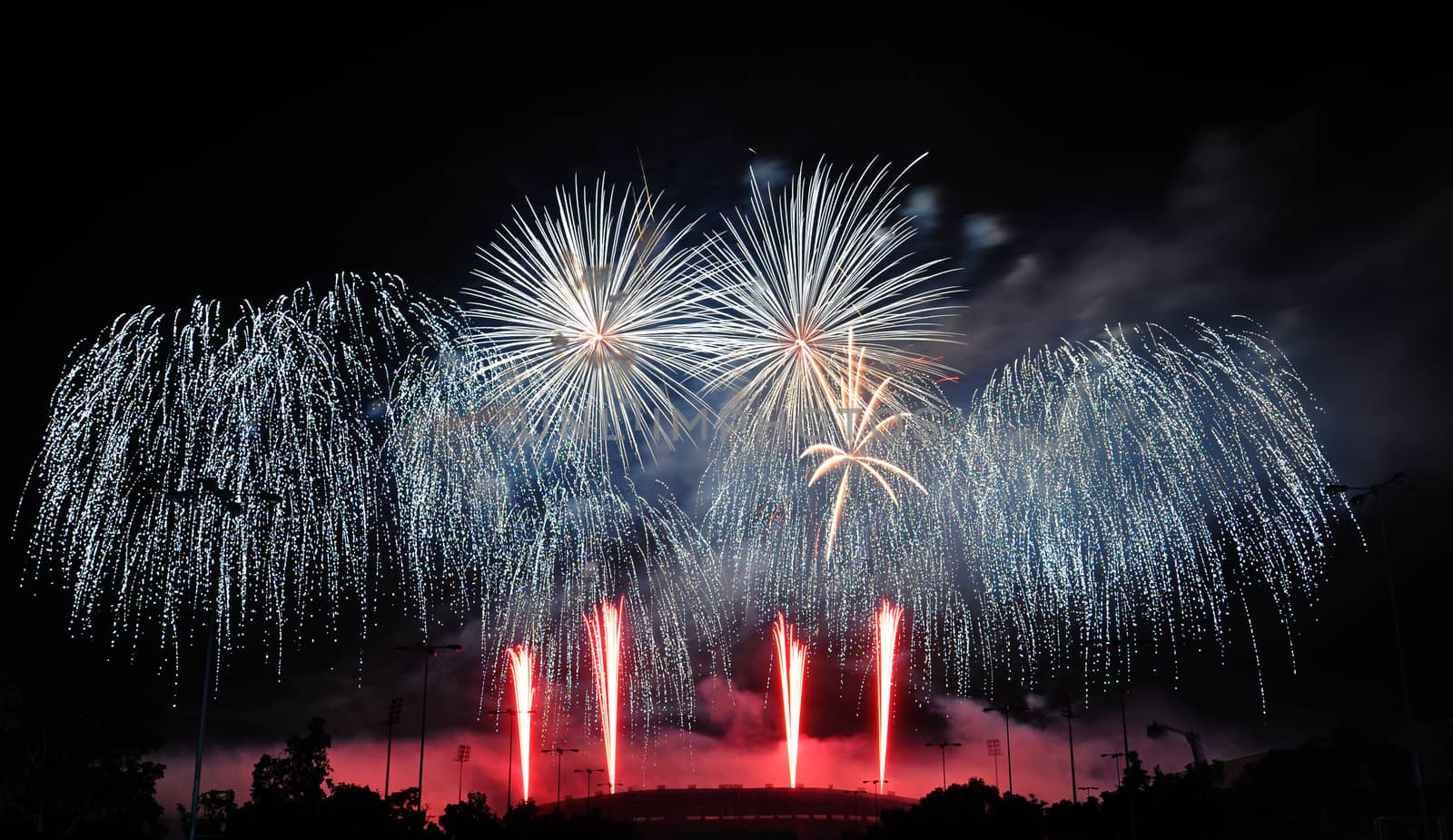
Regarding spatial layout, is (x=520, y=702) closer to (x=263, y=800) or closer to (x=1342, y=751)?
(x=263, y=800)

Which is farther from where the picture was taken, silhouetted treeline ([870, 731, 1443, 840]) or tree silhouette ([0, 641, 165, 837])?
silhouetted treeline ([870, 731, 1443, 840])

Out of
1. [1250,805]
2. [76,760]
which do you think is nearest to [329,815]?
[76,760]

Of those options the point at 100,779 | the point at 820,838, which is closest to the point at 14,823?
the point at 100,779

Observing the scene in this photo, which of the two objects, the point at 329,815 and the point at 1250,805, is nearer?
the point at 329,815

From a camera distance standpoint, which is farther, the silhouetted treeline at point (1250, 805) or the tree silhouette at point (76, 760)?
the silhouetted treeline at point (1250, 805)

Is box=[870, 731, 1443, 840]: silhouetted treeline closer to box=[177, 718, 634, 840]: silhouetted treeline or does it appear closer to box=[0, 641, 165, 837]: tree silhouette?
box=[177, 718, 634, 840]: silhouetted treeline

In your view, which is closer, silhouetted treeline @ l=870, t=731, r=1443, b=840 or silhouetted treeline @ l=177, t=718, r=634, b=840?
silhouetted treeline @ l=177, t=718, r=634, b=840

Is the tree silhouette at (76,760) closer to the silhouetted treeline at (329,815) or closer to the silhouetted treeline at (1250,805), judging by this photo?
the silhouetted treeline at (329,815)

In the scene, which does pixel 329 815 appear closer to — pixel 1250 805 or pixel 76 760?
pixel 76 760

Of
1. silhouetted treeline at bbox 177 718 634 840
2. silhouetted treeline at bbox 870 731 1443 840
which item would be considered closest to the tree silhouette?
silhouetted treeline at bbox 177 718 634 840

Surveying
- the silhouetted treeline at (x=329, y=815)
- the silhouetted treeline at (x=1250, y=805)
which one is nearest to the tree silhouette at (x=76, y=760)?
the silhouetted treeline at (x=329, y=815)

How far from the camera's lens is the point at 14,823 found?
4456cm

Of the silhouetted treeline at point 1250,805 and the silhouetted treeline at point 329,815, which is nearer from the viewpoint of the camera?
the silhouetted treeline at point 329,815

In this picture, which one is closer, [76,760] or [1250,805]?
[76,760]
